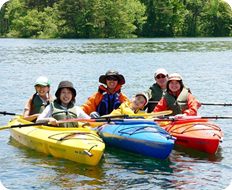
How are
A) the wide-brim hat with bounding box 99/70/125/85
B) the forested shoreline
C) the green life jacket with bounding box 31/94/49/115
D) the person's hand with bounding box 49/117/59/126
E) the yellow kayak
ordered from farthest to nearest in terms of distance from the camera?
the forested shoreline < the wide-brim hat with bounding box 99/70/125/85 < the green life jacket with bounding box 31/94/49/115 < the person's hand with bounding box 49/117/59/126 < the yellow kayak

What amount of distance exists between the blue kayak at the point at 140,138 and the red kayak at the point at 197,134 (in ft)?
2.44

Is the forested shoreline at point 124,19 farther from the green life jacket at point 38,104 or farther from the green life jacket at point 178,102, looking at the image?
the green life jacket at point 178,102

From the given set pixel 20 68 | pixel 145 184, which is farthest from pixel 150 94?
pixel 20 68

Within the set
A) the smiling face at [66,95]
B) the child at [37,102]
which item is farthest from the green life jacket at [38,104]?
the smiling face at [66,95]

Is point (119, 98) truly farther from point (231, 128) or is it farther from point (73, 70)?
point (73, 70)

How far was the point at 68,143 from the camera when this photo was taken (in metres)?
7.84

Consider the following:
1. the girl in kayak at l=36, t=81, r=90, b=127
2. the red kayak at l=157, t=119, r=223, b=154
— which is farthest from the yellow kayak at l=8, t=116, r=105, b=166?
the red kayak at l=157, t=119, r=223, b=154

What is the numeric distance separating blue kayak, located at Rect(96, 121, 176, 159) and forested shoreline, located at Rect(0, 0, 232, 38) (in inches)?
2287

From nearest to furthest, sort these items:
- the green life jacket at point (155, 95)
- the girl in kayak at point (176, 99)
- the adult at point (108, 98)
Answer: the girl in kayak at point (176, 99), the adult at point (108, 98), the green life jacket at point (155, 95)

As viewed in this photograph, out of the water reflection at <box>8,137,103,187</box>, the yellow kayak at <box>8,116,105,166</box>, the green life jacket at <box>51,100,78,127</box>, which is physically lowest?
the water reflection at <box>8,137,103,187</box>

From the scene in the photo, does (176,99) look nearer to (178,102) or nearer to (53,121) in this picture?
(178,102)

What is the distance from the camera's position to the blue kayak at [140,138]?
25.3ft

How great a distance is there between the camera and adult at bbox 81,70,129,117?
9.77 meters

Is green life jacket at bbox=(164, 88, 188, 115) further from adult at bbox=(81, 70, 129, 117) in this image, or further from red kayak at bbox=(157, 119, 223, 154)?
adult at bbox=(81, 70, 129, 117)
